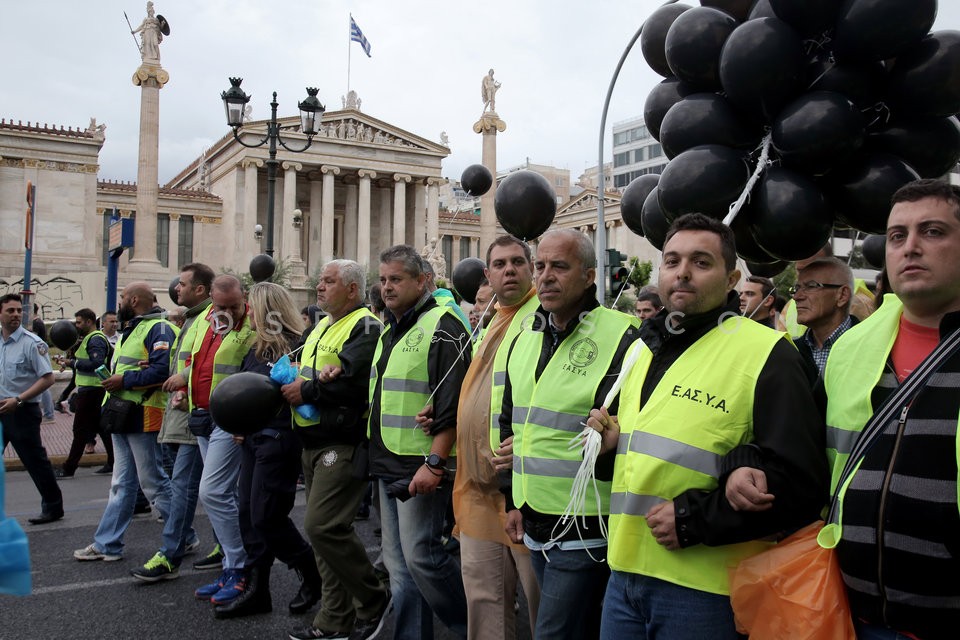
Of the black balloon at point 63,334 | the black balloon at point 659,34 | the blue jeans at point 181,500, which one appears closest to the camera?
the black balloon at point 659,34

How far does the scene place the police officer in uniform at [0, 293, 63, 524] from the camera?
7230 millimetres

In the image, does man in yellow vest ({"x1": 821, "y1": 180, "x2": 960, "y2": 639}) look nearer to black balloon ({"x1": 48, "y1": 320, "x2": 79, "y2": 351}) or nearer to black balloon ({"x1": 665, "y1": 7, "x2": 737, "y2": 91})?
black balloon ({"x1": 665, "y1": 7, "x2": 737, "y2": 91})

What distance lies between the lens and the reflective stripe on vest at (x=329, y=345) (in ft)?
15.3

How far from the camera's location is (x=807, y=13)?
117 inches

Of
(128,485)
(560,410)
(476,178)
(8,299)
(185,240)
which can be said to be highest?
(185,240)

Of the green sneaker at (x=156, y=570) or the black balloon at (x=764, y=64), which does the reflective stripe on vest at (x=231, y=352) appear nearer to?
the green sneaker at (x=156, y=570)

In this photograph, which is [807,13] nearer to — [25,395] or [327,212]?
[25,395]

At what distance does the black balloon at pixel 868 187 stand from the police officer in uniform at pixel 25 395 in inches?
281

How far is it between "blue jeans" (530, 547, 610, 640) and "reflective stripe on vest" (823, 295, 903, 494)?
1.05 m

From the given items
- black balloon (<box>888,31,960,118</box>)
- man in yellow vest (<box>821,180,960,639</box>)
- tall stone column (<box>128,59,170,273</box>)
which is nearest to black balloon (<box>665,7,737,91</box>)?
black balloon (<box>888,31,960,118</box>)

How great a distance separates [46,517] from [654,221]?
659 centimetres

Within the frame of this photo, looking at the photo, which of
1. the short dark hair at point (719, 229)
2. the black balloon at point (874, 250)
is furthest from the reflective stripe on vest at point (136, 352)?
the black balloon at point (874, 250)

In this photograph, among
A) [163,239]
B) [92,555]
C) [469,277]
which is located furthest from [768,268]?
[163,239]

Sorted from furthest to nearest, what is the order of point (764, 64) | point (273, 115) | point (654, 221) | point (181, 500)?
point (273, 115) < point (181, 500) < point (654, 221) < point (764, 64)
